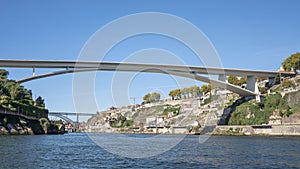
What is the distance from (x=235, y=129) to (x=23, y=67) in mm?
33026

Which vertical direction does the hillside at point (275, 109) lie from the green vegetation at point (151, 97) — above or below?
below

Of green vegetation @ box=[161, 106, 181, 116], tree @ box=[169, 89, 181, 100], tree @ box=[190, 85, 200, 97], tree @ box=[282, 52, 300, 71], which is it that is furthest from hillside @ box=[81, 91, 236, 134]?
tree @ box=[282, 52, 300, 71]

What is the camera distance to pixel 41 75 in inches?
1828

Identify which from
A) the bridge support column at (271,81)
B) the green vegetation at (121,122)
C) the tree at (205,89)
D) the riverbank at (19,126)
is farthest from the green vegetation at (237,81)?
the riverbank at (19,126)

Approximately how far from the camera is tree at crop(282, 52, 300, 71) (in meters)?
67.4

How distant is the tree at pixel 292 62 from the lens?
67438 mm

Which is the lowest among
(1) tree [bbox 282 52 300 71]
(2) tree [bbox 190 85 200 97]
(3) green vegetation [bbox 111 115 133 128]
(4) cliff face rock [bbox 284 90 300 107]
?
(3) green vegetation [bbox 111 115 133 128]

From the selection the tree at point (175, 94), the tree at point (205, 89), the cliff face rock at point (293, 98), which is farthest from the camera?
the tree at point (175, 94)

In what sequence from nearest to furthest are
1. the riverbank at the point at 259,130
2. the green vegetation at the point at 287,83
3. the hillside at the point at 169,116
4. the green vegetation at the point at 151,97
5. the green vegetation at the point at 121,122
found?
1. the riverbank at the point at 259,130
2. the green vegetation at the point at 287,83
3. the hillside at the point at 169,116
4. the green vegetation at the point at 121,122
5. the green vegetation at the point at 151,97

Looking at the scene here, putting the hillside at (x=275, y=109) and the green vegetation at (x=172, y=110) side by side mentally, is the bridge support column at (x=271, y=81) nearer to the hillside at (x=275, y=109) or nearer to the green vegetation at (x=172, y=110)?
the hillside at (x=275, y=109)

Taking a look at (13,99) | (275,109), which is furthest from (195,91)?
(13,99)

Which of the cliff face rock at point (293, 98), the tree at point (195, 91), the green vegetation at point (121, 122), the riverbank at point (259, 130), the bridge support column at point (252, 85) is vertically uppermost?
the tree at point (195, 91)

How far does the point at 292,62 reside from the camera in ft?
224

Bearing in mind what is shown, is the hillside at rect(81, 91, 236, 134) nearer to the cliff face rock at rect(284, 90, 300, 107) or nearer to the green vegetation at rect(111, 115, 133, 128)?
the green vegetation at rect(111, 115, 133, 128)
